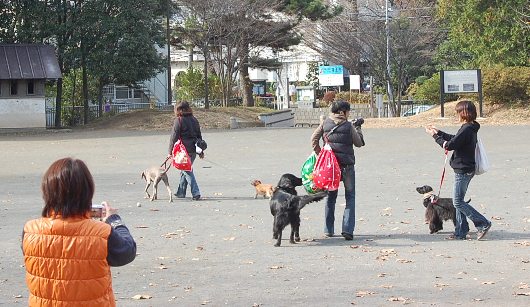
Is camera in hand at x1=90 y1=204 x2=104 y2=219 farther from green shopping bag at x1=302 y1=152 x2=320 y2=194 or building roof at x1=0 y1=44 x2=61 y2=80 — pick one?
building roof at x1=0 y1=44 x2=61 y2=80

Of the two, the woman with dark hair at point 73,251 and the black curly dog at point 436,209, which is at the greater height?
the woman with dark hair at point 73,251

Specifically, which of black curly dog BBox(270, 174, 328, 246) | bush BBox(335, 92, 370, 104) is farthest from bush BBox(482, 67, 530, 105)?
black curly dog BBox(270, 174, 328, 246)

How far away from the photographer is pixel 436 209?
11094 mm

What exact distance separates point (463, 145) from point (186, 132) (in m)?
5.92

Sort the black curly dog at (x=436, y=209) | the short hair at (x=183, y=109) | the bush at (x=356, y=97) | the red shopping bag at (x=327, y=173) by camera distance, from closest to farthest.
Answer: the red shopping bag at (x=327, y=173) → the black curly dog at (x=436, y=209) → the short hair at (x=183, y=109) → the bush at (x=356, y=97)

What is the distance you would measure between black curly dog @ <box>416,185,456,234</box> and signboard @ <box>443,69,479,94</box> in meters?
24.6

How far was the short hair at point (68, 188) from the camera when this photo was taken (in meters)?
4.28

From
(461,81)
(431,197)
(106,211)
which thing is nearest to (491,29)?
(461,81)

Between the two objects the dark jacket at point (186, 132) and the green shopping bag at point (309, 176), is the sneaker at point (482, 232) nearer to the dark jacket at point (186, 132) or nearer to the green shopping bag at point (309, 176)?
the green shopping bag at point (309, 176)

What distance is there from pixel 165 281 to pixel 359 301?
1985 mm

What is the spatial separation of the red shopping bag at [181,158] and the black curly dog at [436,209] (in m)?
4.90

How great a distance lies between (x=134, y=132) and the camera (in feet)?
113

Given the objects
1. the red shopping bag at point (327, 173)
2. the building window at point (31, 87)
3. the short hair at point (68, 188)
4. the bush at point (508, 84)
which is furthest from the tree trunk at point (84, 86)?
the short hair at point (68, 188)

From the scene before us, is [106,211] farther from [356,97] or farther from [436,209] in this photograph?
[356,97]
